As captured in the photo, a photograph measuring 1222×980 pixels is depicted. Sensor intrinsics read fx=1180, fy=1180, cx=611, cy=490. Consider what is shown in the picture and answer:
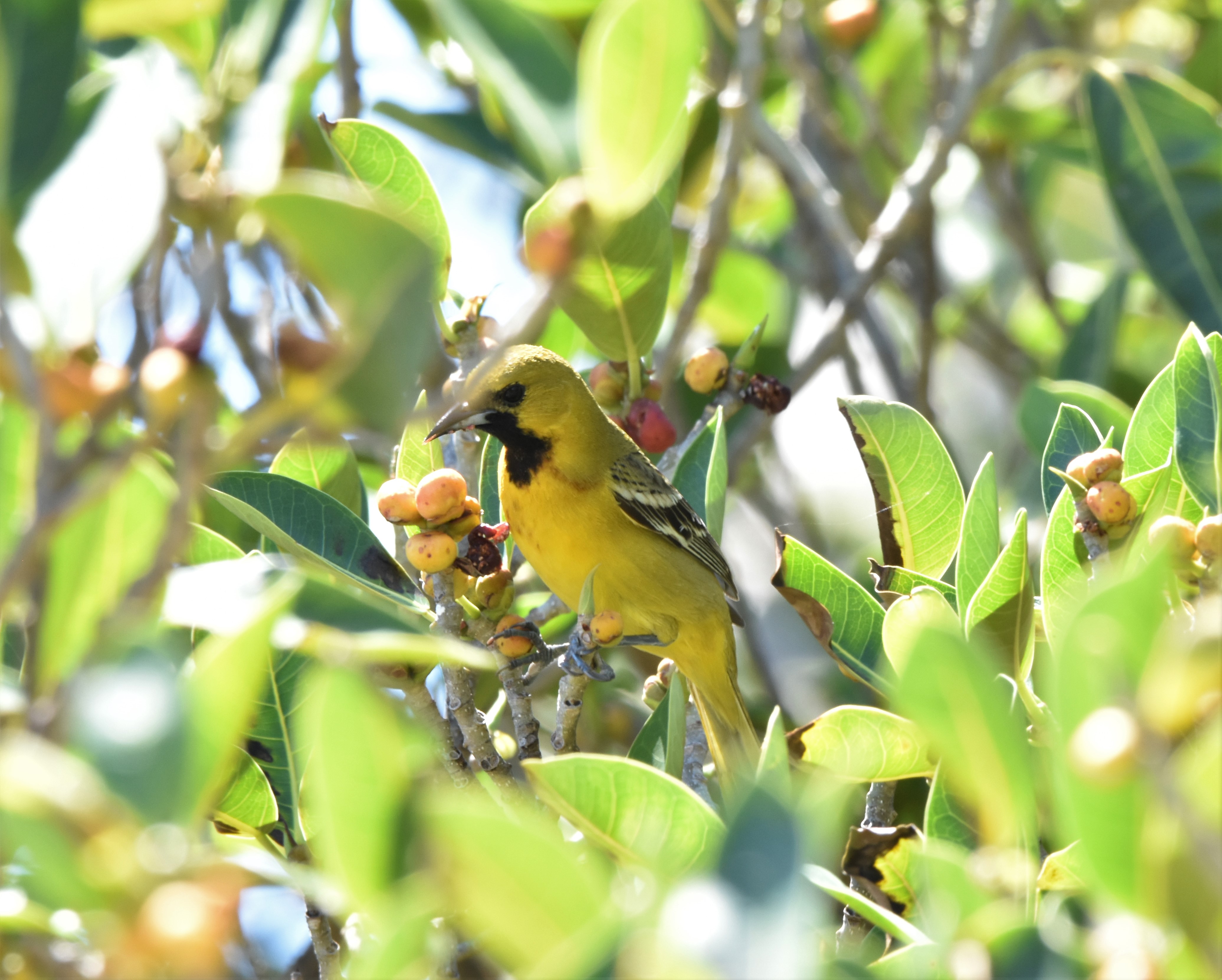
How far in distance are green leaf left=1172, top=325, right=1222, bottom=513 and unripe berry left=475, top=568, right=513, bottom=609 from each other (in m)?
1.44

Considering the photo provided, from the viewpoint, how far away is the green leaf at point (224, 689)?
47.4 inches

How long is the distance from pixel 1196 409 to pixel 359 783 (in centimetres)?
174

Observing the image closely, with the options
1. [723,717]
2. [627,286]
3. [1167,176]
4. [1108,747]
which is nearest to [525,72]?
[1108,747]

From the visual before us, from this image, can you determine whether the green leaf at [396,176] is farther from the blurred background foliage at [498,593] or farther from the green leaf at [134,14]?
the green leaf at [134,14]

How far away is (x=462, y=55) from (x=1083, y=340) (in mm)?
2971

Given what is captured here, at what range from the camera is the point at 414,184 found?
2824 mm

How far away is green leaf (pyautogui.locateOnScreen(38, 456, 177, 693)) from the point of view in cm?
148

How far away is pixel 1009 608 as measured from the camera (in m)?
2.19

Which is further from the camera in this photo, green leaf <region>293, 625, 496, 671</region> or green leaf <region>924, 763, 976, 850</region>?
green leaf <region>924, 763, 976, 850</region>

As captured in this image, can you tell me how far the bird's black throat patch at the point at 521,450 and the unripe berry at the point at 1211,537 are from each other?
2.52 m

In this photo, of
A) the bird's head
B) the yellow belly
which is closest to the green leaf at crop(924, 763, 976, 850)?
the yellow belly

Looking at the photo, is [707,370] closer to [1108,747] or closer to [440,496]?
[440,496]

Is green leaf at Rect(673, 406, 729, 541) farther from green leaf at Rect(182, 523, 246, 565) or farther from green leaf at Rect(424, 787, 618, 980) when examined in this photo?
green leaf at Rect(424, 787, 618, 980)

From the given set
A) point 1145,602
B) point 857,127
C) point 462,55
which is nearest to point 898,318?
point 857,127
